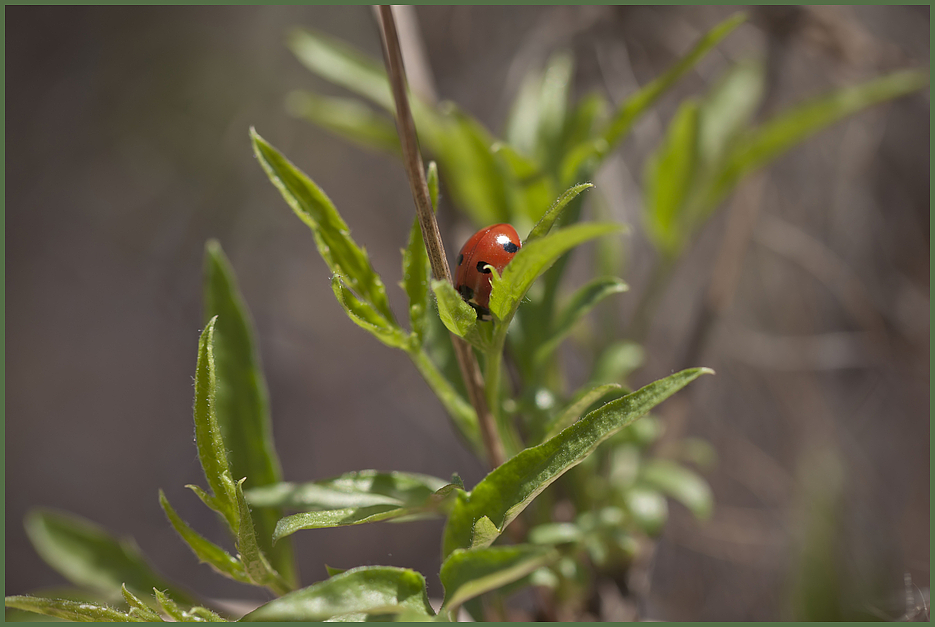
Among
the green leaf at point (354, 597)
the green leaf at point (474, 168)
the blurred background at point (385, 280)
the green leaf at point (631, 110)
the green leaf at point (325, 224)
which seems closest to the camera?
the green leaf at point (354, 597)

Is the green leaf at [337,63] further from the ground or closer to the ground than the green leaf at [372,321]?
further from the ground

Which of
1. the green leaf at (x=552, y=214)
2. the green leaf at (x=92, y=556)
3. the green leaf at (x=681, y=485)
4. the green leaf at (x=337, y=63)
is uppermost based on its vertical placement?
the green leaf at (x=337, y=63)

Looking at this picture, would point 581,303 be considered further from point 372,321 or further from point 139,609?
point 139,609

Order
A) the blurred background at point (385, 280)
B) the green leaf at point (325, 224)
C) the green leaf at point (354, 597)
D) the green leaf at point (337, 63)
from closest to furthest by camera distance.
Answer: the green leaf at point (354, 597)
the green leaf at point (325, 224)
the green leaf at point (337, 63)
the blurred background at point (385, 280)

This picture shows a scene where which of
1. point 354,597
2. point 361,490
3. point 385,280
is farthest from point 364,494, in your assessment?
point 385,280

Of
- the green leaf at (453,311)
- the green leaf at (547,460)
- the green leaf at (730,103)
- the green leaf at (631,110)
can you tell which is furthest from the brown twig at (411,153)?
the green leaf at (730,103)

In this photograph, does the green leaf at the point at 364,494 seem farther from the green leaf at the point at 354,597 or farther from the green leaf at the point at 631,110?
the green leaf at the point at 631,110

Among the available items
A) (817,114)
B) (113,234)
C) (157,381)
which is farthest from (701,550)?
(113,234)

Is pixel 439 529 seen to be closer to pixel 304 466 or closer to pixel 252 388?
pixel 304 466
